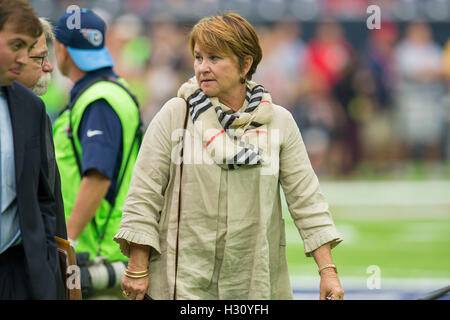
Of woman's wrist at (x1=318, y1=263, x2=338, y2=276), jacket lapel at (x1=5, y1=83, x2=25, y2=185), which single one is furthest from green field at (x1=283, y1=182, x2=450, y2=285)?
jacket lapel at (x1=5, y1=83, x2=25, y2=185)

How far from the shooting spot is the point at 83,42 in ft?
18.2

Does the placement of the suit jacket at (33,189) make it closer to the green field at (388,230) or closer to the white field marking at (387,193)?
the green field at (388,230)

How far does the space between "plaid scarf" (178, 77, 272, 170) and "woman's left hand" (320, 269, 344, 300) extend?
1.99 ft

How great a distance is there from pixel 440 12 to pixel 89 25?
606 inches

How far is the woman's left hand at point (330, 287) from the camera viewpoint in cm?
419

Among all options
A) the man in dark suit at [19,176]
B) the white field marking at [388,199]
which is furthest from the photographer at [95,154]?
the white field marking at [388,199]

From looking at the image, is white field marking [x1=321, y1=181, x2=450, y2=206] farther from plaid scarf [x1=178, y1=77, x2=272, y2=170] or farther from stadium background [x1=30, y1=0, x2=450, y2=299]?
plaid scarf [x1=178, y1=77, x2=272, y2=170]

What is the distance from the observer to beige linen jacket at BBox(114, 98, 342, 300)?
408 centimetres

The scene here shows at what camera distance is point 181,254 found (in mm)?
4102

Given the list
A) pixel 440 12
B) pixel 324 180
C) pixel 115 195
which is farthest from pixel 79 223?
pixel 440 12

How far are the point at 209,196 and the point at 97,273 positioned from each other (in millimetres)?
1200

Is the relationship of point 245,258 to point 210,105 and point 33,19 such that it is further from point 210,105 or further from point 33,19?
point 33,19

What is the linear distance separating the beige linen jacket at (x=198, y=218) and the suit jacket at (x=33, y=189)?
0.49 m

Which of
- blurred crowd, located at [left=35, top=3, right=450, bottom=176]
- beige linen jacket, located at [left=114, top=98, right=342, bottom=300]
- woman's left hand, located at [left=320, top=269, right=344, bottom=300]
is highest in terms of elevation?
blurred crowd, located at [left=35, top=3, right=450, bottom=176]
